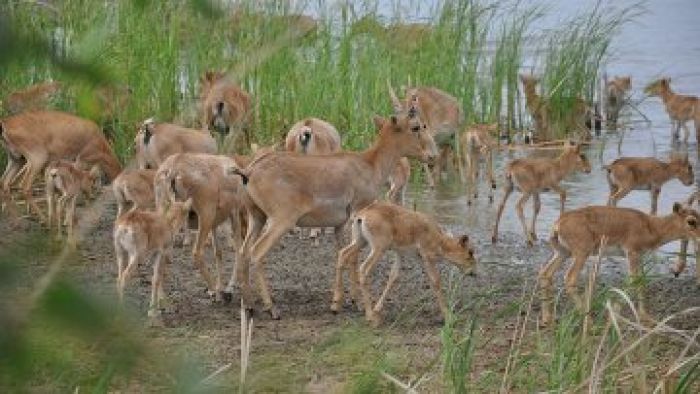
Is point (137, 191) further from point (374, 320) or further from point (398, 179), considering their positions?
point (398, 179)

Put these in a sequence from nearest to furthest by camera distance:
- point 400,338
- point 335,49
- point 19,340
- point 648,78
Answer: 1. point 19,340
2. point 400,338
3. point 335,49
4. point 648,78

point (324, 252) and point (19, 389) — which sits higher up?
point (19, 389)

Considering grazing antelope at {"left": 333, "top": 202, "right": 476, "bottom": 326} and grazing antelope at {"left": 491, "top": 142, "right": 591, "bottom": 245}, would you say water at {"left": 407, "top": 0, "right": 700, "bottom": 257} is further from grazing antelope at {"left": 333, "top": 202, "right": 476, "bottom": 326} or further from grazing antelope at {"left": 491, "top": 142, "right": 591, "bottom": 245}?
grazing antelope at {"left": 333, "top": 202, "right": 476, "bottom": 326}

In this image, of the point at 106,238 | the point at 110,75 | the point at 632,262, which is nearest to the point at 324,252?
the point at 106,238

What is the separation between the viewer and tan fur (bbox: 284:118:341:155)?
11.8m

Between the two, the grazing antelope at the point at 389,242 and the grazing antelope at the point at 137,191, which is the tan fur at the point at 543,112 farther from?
the grazing antelope at the point at 389,242

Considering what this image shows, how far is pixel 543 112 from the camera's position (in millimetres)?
17797

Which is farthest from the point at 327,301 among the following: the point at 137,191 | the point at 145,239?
the point at 137,191

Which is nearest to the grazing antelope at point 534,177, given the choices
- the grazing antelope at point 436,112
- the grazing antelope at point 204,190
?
the grazing antelope at point 436,112

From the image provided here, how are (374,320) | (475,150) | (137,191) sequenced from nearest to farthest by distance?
1. (374,320)
2. (137,191)
3. (475,150)

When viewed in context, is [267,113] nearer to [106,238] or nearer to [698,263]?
[106,238]

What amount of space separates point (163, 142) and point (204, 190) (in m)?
2.18

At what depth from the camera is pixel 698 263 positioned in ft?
34.4

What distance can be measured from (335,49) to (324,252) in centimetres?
514
